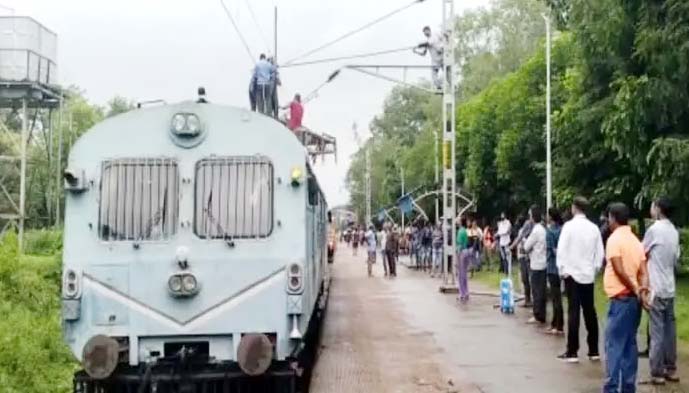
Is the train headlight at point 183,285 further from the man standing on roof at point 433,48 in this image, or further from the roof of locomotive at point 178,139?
the man standing on roof at point 433,48

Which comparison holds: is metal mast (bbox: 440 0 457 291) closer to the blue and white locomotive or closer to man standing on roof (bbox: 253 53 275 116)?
man standing on roof (bbox: 253 53 275 116)

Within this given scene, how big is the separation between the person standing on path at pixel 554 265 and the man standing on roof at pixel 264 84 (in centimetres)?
504

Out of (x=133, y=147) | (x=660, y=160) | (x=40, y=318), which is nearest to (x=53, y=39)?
(x=40, y=318)

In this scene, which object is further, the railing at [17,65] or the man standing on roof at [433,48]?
the railing at [17,65]

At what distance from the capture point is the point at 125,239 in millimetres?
10523

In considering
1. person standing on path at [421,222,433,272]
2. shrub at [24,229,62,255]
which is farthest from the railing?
person standing on path at [421,222,433,272]

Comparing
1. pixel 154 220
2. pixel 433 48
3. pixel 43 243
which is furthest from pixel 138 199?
pixel 43 243

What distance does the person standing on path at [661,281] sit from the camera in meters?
11.1

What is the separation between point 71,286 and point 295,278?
2.08 m

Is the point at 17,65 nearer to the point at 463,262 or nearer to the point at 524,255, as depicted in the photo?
the point at 463,262

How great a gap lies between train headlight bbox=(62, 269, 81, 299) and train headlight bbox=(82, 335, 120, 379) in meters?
0.62

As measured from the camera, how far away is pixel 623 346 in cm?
1043

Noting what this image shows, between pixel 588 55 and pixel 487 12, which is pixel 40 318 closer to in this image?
pixel 588 55

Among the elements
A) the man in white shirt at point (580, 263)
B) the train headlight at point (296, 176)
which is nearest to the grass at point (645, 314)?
the man in white shirt at point (580, 263)
